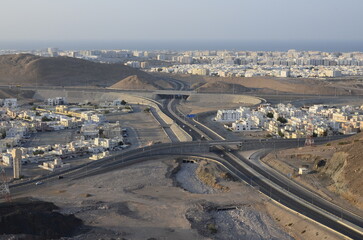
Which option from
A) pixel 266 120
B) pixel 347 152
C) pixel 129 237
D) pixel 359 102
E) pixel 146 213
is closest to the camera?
pixel 129 237

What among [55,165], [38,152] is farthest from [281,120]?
[55,165]

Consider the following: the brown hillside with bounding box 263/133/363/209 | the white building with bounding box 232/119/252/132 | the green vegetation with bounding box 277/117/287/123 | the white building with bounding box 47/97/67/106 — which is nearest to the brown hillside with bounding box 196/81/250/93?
the white building with bounding box 47/97/67/106

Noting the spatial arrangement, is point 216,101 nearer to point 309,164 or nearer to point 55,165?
point 309,164

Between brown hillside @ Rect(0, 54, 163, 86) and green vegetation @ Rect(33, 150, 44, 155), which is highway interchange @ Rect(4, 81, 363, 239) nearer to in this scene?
green vegetation @ Rect(33, 150, 44, 155)

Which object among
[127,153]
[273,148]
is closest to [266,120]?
[273,148]

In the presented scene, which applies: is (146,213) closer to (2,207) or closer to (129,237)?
(129,237)
